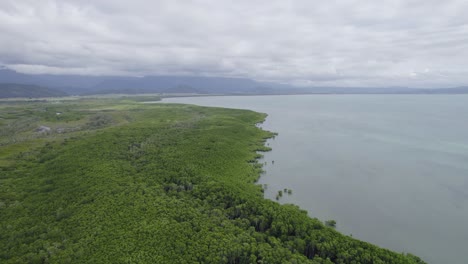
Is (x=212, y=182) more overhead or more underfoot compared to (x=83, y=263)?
more overhead

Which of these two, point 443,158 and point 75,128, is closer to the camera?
point 443,158

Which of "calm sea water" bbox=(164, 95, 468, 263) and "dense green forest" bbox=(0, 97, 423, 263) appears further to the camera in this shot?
"calm sea water" bbox=(164, 95, 468, 263)

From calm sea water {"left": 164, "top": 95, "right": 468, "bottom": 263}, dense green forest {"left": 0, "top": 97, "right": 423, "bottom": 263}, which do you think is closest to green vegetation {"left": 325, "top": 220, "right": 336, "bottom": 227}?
calm sea water {"left": 164, "top": 95, "right": 468, "bottom": 263}

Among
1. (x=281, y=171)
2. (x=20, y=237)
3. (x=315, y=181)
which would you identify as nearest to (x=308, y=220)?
(x=315, y=181)

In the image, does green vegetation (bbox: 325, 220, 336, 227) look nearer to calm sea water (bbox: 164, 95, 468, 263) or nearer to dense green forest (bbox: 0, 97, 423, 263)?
calm sea water (bbox: 164, 95, 468, 263)

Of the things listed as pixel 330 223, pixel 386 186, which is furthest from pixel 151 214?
pixel 386 186

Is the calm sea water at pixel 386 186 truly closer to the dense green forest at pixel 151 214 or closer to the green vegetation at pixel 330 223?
the green vegetation at pixel 330 223

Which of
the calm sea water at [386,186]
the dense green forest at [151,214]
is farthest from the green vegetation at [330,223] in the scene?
the dense green forest at [151,214]

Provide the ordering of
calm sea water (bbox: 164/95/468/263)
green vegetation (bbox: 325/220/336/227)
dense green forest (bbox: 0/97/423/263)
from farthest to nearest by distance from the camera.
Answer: green vegetation (bbox: 325/220/336/227) < calm sea water (bbox: 164/95/468/263) < dense green forest (bbox: 0/97/423/263)

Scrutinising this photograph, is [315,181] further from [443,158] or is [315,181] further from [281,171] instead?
[443,158]
